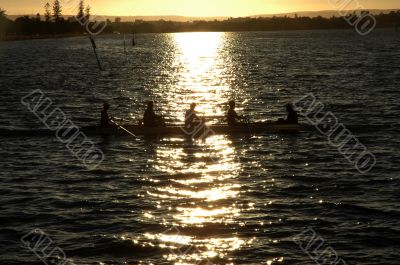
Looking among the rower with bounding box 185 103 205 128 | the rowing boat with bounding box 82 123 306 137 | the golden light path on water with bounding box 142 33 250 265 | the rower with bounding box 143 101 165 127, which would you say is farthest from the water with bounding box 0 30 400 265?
the rower with bounding box 185 103 205 128

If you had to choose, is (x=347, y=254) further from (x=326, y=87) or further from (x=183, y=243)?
(x=326, y=87)

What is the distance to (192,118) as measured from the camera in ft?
137

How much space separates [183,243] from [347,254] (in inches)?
229

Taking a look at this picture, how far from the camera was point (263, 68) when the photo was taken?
11888 cm

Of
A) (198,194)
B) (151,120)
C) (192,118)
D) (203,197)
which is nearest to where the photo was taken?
(203,197)

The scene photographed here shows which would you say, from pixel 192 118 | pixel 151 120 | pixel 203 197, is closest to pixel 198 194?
pixel 203 197

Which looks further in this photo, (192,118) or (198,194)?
(192,118)

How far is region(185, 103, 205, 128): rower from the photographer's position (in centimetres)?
4050

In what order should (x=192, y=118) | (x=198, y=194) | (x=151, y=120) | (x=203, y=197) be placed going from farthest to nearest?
1. (x=151, y=120)
2. (x=192, y=118)
3. (x=198, y=194)
4. (x=203, y=197)

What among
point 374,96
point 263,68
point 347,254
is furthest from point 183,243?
point 263,68

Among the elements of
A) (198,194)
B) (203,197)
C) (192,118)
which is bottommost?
(203,197)

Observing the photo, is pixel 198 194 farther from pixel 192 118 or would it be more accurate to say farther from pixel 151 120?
pixel 151 120

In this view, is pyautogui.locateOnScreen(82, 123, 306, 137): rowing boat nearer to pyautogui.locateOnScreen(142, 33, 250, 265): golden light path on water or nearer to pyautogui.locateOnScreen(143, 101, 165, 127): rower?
pyautogui.locateOnScreen(143, 101, 165, 127): rower

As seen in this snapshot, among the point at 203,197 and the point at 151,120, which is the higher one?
the point at 151,120
